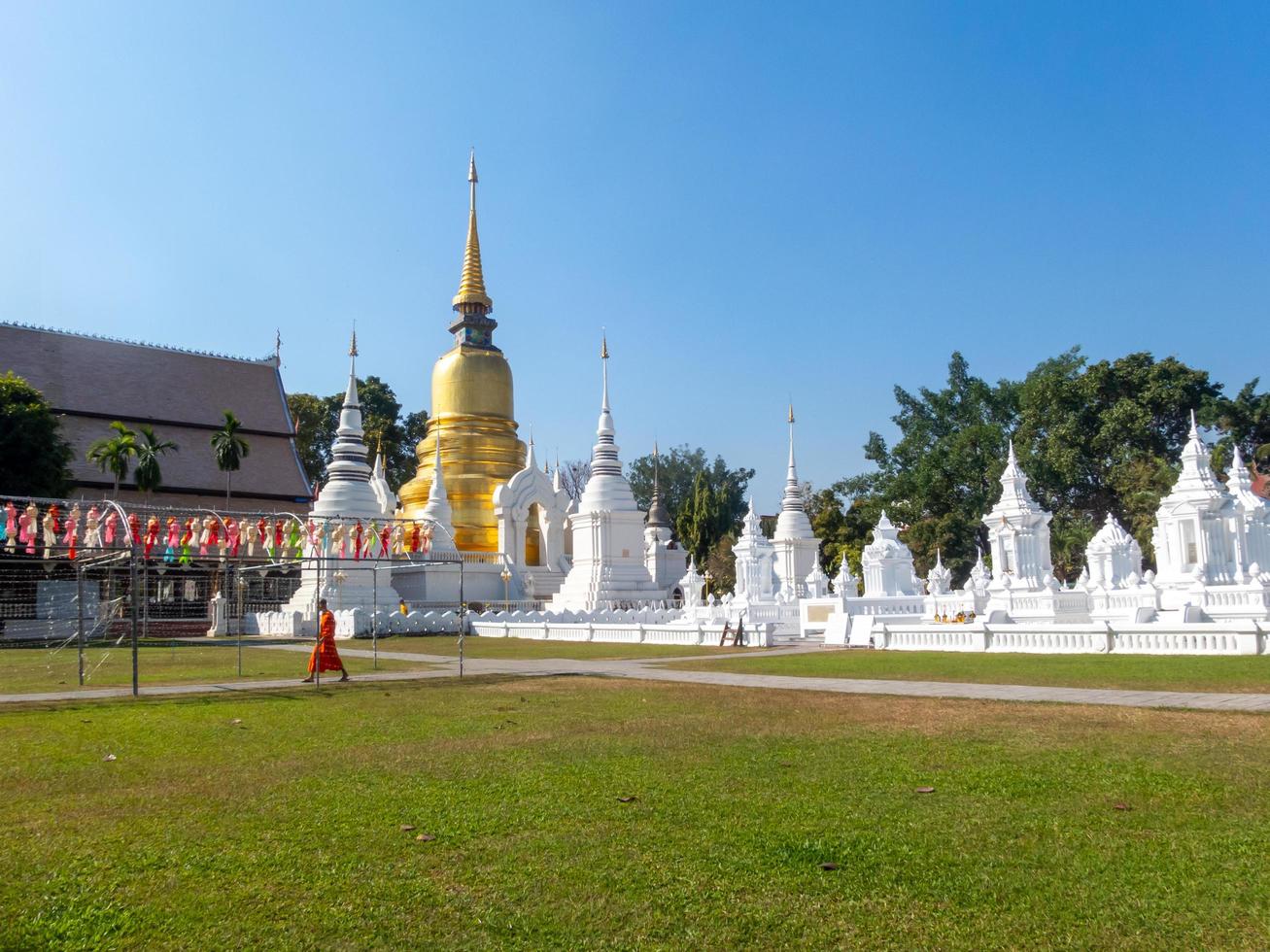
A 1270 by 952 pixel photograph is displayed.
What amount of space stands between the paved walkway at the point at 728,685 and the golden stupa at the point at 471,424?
26879 millimetres

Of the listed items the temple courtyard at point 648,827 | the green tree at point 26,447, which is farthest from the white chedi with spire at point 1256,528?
the green tree at point 26,447

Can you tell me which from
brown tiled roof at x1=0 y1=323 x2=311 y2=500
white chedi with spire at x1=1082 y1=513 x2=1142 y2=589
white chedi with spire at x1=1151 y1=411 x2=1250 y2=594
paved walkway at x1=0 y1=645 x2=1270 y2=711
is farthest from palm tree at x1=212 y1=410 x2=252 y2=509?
white chedi with spire at x1=1151 y1=411 x2=1250 y2=594

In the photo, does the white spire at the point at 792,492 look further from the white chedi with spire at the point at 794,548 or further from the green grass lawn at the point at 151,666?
the green grass lawn at the point at 151,666

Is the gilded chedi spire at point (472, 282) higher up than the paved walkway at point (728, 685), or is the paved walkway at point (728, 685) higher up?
the gilded chedi spire at point (472, 282)

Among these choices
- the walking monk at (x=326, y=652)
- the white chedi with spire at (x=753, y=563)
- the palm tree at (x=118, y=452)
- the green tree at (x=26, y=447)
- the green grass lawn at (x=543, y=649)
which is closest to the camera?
the walking monk at (x=326, y=652)

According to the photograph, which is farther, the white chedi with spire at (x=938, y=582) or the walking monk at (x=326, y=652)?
the white chedi with spire at (x=938, y=582)

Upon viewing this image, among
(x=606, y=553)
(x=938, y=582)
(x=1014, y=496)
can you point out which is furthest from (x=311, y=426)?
(x=1014, y=496)

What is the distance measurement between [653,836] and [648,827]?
0.21 m

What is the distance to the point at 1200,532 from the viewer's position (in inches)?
1066

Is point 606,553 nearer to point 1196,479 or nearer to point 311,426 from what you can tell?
point 1196,479

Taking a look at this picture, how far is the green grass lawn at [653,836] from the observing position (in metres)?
4.29

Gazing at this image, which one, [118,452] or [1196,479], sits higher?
[118,452]

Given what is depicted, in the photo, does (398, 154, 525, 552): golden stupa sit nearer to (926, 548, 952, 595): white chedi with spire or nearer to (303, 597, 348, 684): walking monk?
(926, 548, 952, 595): white chedi with spire

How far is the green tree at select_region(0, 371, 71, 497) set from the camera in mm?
32656
